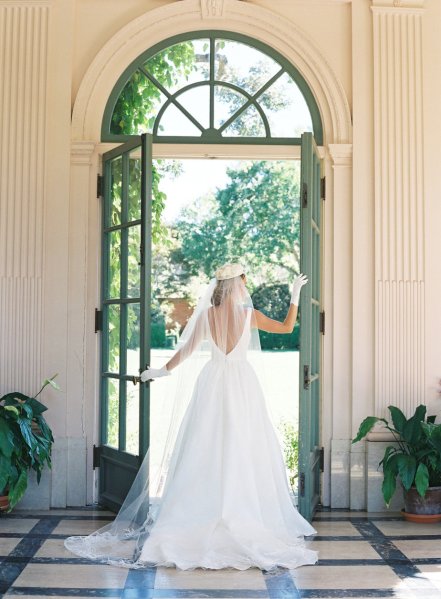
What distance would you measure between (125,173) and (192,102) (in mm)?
892

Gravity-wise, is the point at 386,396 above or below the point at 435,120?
below

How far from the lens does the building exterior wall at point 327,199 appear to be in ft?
19.0

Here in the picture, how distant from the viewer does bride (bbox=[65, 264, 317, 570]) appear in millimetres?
4328

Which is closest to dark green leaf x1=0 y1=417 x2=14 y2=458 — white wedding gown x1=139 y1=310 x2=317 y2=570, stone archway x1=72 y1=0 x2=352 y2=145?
white wedding gown x1=139 y1=310 x2=317 y2=570

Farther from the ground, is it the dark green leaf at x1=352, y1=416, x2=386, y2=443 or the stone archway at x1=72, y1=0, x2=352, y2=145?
the stone archway at x1=72, y1=0, x2=352, y2=145

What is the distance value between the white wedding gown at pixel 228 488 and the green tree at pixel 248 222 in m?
15.7

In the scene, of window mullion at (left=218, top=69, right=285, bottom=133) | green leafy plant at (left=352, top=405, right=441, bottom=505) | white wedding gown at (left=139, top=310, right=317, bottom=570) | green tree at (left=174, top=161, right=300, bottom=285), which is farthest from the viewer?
green tree at (left=174, top=161, right=300, bottom=285)

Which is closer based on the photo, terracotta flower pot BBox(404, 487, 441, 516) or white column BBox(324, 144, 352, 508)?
terracotta flower pot BBox(404, 487, 441, 516)

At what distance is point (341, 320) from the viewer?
5.87 meters

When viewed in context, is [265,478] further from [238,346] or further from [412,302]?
[412,302]

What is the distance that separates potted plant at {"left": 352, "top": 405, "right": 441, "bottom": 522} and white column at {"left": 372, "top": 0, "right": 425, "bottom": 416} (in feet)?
0.83

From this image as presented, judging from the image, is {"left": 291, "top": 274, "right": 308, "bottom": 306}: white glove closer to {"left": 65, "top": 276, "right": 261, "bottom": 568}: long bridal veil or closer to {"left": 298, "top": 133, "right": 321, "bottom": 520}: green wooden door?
{"left": 298, "top": 133, "right": 321, "bottom": 520}: green wooden door

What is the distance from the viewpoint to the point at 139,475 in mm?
4941

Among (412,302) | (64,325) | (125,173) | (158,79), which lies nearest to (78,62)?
(158,79)
